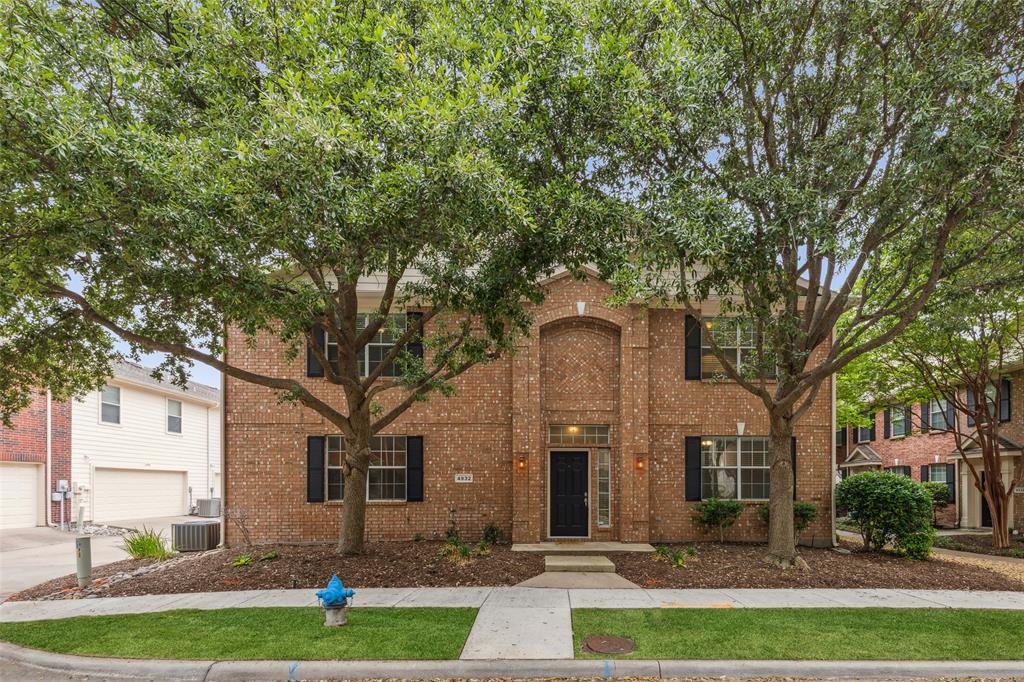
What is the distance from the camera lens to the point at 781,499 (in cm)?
1165

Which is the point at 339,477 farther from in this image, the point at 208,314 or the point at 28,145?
the point at 28,145

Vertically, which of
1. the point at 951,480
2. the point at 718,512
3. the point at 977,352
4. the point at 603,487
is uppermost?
the point at 977,352

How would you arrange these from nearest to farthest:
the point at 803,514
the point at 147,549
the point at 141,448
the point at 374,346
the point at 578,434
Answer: the point at 147,549 → the point at 803,514 → the point at 578,434 → the point at 374,346 → the point at 141,448

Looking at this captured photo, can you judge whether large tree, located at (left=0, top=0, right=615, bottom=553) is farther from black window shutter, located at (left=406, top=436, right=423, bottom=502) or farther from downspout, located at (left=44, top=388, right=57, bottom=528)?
downspout, located at (left=44, top=388, right=57, bottom=528)

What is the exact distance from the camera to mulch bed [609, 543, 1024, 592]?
10.3 meters

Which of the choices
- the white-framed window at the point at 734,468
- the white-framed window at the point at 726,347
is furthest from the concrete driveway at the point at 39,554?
the white-framed window at the point at 726,347

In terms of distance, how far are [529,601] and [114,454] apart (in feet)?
68.6

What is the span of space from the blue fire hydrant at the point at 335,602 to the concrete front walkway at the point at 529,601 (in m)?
1.11

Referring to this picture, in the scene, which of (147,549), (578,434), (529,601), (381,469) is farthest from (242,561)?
(578,434)

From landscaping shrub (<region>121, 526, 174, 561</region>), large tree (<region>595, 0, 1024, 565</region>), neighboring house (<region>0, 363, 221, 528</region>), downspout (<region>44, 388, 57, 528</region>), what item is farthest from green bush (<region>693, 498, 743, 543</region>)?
downspout (<region>44, 388, 57, 528</region>)

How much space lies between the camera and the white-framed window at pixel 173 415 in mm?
27391

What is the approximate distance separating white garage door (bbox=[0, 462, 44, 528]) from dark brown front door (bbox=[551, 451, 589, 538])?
688 inches

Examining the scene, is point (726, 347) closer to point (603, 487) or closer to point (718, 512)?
point (718, 512)

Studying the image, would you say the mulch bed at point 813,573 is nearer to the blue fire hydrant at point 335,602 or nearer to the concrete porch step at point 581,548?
the concrete porch step at point 581,548
